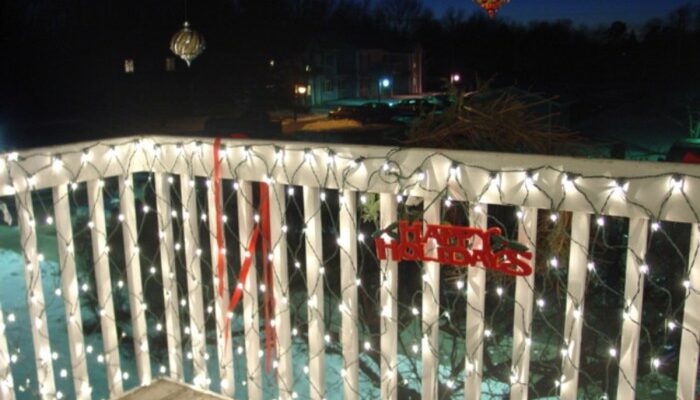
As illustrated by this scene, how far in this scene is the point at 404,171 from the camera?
156cm

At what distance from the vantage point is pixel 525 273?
4.69 feet

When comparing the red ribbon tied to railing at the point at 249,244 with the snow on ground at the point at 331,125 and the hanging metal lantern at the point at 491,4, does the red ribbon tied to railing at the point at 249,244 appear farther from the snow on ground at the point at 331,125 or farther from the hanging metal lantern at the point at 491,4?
the snow on ground at the point at 331,125

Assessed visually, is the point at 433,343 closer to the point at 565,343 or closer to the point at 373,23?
the point at 565,343

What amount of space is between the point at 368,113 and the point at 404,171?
17.8 m

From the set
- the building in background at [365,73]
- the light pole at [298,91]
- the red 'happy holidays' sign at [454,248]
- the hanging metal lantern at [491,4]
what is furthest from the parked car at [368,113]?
the red 'happy holidays' sign at [454,248]

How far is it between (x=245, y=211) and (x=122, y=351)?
2974 mm

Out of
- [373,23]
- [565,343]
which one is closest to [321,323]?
[565,343]

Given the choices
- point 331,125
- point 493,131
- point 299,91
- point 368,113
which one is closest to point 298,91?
point 299,91

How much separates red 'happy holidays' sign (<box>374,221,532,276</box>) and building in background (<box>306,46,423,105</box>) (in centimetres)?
2811

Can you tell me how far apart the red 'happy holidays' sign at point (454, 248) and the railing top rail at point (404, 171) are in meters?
0.09

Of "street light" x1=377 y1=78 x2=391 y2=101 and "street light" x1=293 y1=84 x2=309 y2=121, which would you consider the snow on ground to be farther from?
"street light" x1=377 y1=78 x2=391 y2=101

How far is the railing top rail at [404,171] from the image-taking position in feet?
4.28

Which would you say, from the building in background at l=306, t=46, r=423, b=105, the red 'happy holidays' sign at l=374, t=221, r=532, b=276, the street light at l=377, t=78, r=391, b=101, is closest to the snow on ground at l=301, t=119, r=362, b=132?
the building in background at l=306, t=46, r=423, b=105

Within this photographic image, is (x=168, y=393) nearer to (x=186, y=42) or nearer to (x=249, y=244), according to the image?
(x=249, y=244)
